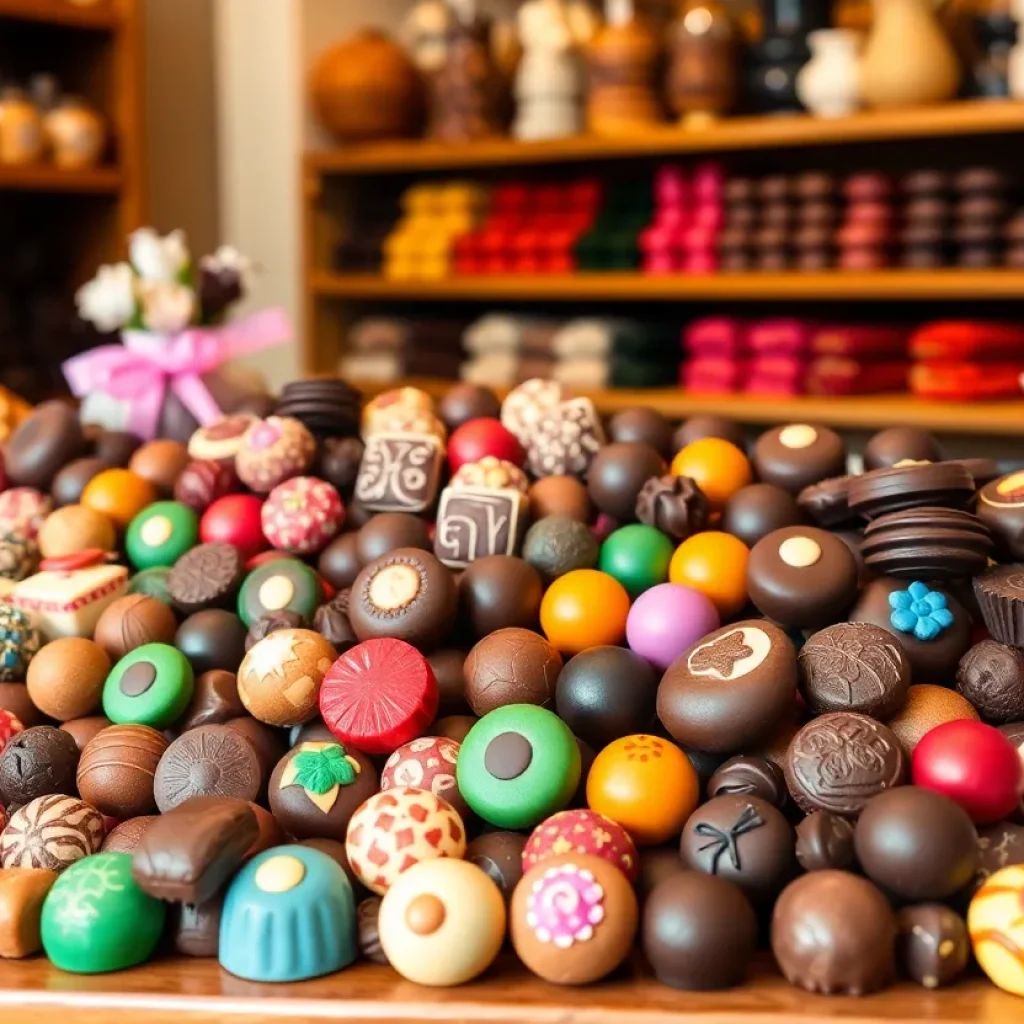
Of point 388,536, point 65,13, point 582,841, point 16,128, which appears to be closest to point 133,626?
point 388,536

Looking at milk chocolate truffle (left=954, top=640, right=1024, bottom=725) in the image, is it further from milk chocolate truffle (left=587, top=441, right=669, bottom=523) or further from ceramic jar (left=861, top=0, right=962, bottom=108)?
ceramic jar (left=861, top=0, right=962, bottom=108)

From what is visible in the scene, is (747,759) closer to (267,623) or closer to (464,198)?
(267,623)

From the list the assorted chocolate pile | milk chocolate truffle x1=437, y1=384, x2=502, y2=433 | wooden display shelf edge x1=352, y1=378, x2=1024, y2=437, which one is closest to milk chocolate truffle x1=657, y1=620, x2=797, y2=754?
the assorted chocolate pile

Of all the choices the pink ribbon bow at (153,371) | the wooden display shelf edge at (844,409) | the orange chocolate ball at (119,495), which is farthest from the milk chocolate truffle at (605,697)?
the wooden display shelf edge at (844,409)

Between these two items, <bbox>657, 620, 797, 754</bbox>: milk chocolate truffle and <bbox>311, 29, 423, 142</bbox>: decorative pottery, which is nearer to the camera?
<bbox>657, 620, 797, 754</bbox>: milk chocolate truffle

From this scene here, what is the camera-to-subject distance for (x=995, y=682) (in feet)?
2.58

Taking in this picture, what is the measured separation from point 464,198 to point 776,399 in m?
0.79

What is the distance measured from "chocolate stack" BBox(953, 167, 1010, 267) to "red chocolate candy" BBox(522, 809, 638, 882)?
5.64 ft

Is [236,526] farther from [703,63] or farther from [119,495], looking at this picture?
[703,63]

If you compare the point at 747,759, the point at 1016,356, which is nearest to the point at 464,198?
the point at 1016,356

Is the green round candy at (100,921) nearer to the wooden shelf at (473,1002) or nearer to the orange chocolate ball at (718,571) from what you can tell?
the wooden shelf at (473,1002)

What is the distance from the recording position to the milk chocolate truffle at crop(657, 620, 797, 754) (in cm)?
74

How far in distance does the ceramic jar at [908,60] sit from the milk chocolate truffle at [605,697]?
1.68 metres

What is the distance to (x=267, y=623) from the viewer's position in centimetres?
89
